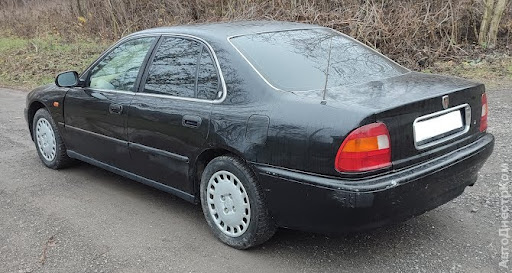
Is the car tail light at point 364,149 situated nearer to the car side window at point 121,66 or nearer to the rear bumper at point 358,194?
the rear bumper at point 358,194

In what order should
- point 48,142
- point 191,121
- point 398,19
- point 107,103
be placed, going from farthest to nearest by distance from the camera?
point 398,19 < point 48,142 < point 107,103 < point 191,121

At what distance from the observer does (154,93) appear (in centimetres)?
403

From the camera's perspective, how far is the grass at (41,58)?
12.1 meters

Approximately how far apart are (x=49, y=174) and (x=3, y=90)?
692 centimetres

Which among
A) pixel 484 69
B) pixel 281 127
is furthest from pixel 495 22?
pixel 281 127

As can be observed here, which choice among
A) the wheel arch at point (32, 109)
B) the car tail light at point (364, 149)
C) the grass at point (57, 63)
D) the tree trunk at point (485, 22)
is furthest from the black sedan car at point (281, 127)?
the tree trunk at point (485, 22)

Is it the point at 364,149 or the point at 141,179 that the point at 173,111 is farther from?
the point at 364,149

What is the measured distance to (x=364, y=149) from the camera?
2.84 metres

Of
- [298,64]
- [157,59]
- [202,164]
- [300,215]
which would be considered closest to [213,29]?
[157,59]

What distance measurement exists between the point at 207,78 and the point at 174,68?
43cm

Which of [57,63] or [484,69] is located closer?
[484,69]

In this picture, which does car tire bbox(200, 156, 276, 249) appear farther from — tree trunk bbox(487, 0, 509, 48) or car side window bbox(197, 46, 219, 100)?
tree trunk bbox(487, 0, 509, 48)

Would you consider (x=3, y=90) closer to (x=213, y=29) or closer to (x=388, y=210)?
(x=213, y=29)

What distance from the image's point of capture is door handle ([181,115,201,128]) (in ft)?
11.7
